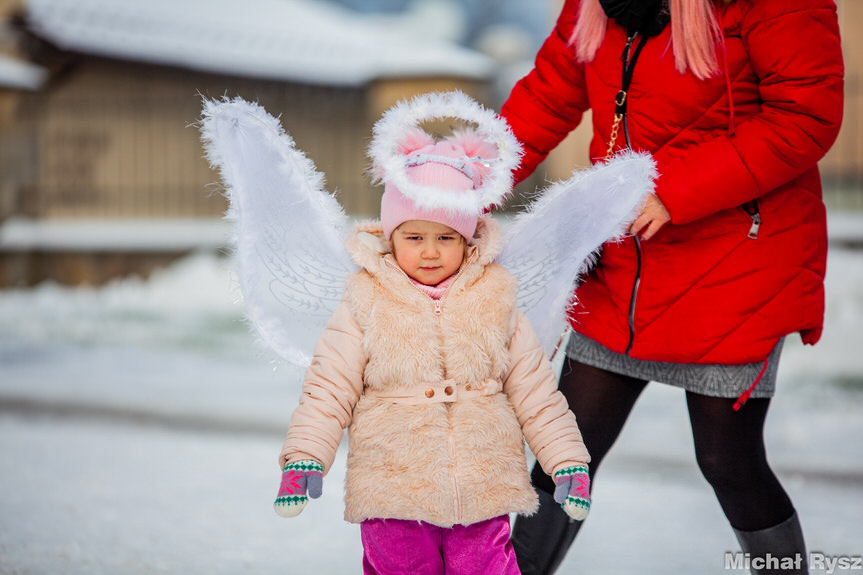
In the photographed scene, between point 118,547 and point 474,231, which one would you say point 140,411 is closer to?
point 118,547

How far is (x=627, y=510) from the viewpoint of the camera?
3096 mm

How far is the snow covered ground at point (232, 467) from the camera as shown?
8.82 ft

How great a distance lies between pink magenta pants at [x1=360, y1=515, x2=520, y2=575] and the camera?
1636mm

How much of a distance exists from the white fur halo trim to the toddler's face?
0.09 m

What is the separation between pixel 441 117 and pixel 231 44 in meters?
9.97

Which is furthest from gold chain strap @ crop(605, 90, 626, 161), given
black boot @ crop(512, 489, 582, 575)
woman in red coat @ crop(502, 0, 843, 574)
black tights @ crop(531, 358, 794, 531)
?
black boot @ crop(512, 489, 582, 575)

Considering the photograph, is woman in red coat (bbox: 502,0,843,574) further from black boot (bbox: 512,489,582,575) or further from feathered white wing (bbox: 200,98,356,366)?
feathered white wing (bbox: 200,98,356,366)

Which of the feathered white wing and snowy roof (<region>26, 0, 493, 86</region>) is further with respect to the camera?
snowy roof (<region>26, 0, 493, 86</region>)

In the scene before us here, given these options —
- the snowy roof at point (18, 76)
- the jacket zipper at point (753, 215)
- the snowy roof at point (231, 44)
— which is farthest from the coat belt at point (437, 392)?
the snowy roof at point (18, 76)

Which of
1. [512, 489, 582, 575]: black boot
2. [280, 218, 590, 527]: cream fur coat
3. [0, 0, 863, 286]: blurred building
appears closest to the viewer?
[280, 218, 590, 527]: cream fur coat

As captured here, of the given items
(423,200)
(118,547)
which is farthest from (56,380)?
(423,200)

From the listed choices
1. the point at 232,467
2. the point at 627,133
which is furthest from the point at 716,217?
the point at 232,467

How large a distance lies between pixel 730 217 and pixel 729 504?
1.98ft

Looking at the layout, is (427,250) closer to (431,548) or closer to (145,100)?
(431,548)
